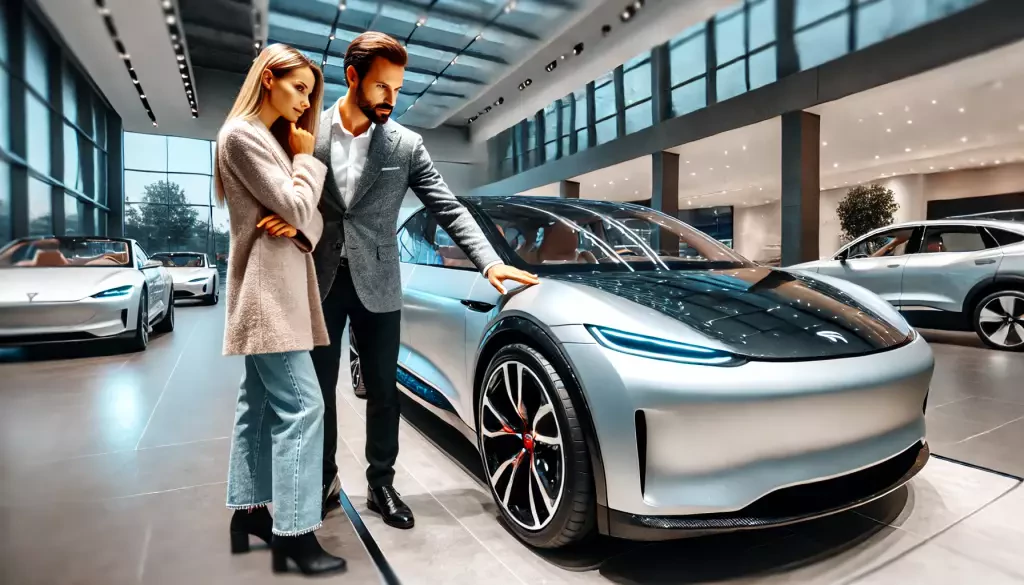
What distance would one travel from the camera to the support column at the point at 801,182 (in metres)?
9.47

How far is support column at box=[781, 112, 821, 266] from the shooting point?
31.1ft

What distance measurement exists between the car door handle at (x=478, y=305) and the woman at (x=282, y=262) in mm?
565

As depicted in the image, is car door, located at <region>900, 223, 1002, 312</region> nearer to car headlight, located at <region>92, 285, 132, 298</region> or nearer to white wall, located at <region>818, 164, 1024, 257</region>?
car headlight, located at <region>92, 285, 132, 298</region>

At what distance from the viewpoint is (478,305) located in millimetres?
1970

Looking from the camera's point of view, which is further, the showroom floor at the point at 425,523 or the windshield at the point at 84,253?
the windshield at the point at 84,253

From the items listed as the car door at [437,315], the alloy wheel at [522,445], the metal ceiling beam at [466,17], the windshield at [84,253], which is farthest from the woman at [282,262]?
the metal ceiling beam at [466,17]

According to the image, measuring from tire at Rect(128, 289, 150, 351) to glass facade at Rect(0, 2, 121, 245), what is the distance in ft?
6.72

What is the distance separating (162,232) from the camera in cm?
2038

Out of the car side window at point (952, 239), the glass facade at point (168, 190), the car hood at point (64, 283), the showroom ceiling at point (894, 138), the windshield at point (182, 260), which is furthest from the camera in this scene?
the glass facade at point (168, 190)

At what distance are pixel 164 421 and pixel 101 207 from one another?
156cm

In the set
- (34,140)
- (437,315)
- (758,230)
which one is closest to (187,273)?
(34,140)

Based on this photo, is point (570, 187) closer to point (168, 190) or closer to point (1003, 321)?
point (1003, 321)

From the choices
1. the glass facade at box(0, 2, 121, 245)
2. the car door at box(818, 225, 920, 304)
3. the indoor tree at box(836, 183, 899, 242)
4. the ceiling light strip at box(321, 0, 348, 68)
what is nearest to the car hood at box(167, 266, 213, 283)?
the ceiling light strip at box(321, 0, 348, 68)

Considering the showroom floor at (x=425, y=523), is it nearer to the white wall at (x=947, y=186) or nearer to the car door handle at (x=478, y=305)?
the car door handle at (x=478, y=305)
